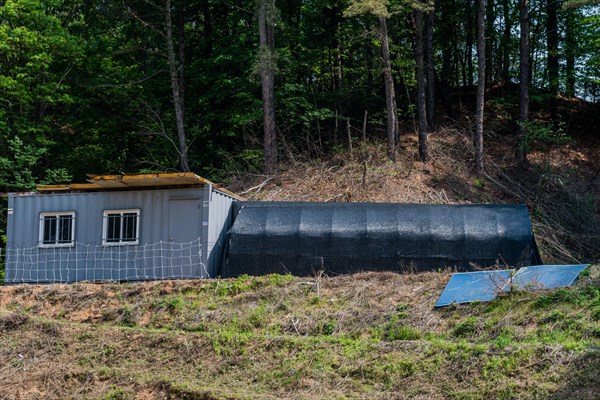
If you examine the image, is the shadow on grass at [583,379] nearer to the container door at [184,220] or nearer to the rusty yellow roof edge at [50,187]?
the container door at [184,220]

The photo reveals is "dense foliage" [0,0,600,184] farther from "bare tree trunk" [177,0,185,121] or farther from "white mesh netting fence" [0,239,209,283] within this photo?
"white mesh netting fence" [0,239,209,283]

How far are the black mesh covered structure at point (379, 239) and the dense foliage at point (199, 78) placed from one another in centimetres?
886

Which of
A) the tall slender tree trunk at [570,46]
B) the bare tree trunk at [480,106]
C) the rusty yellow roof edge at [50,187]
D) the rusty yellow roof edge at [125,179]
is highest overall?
the tall slender tree trunk at [570,46]

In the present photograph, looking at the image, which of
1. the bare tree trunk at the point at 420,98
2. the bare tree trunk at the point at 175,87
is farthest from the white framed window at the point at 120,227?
the bare tree trunk at the point at 420,98

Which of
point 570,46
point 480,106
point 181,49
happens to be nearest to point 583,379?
point 480,106

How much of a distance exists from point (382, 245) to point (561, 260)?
6100 mm

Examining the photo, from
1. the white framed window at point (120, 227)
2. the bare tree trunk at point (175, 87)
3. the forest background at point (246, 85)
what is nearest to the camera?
the white framed window at point (120, 227)

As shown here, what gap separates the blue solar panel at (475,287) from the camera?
14.0 meters

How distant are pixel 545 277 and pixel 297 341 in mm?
4946

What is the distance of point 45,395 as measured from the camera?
1321 centimetres

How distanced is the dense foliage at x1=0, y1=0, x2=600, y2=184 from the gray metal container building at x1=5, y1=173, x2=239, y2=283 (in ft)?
23.0

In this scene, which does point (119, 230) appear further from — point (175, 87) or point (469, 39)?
point (469, 39)

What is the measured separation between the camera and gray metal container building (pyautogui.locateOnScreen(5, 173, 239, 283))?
17828mm

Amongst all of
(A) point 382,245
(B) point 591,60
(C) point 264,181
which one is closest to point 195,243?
(A) point 382,245
